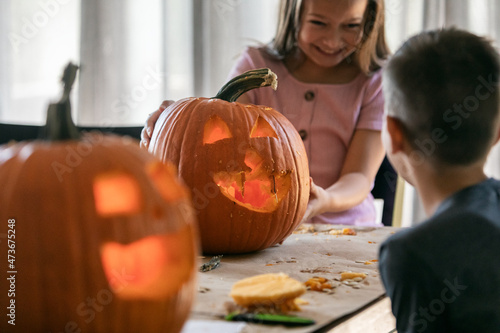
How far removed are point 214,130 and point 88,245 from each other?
1.92ft

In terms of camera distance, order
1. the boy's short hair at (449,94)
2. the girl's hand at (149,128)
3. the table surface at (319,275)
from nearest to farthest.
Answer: the table surface at (319,275)
the boy's short hair at (449,94)
the girl's hand at (149,128)

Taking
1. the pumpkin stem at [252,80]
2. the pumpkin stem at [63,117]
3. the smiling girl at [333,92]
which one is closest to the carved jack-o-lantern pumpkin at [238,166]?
the pumpkin stem at [252,80]

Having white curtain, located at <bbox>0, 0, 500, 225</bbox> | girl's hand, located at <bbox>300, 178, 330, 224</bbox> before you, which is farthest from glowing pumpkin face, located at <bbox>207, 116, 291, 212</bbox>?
white curtain, located at <bbox>0, 0, 500, 225</bbox>

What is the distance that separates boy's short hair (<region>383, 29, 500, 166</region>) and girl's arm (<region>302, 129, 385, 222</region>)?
2.19 feet

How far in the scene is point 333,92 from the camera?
6.17 feet

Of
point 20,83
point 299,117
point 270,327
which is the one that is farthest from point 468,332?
point 20,83

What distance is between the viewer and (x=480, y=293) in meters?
0.76

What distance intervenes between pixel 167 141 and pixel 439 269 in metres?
0.60

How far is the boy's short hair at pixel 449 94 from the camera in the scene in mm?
806
